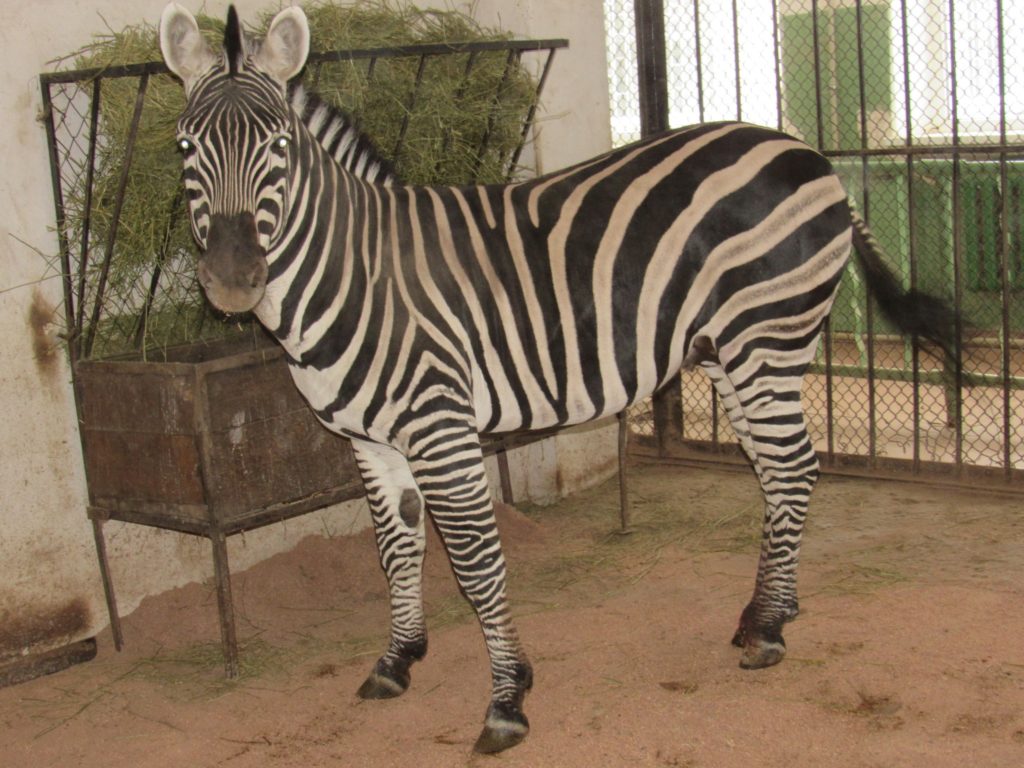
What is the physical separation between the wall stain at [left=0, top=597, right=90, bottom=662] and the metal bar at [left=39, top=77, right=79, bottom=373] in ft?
3.55

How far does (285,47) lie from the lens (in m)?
3.96

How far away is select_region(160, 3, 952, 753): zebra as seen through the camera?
3953 millimetres

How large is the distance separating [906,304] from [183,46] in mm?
3044

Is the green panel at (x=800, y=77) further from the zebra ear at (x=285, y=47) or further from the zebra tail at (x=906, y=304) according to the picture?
the zebra ear at (x=285, y=47)

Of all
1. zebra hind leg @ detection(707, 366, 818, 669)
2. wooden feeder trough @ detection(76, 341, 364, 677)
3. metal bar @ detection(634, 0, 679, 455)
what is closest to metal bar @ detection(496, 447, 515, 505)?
metal bar @ detection(634, 0, 679, 455)

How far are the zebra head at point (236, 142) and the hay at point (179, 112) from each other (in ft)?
2.38

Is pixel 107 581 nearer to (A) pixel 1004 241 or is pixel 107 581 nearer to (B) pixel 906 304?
(B) pixel 906 304

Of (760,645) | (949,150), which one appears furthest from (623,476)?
(949,150)

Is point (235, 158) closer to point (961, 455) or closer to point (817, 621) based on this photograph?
point (817, 621)

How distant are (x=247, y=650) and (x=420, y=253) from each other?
81.6 inches

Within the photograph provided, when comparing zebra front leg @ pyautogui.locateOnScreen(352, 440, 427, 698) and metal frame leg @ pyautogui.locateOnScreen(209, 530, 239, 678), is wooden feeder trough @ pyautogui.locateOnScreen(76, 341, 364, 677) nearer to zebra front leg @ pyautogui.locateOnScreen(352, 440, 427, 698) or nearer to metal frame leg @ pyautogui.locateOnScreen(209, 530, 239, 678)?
metal frame leg @ pyautogui.locateOnScreen(209, 530, 239, 678)

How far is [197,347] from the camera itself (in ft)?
17.8

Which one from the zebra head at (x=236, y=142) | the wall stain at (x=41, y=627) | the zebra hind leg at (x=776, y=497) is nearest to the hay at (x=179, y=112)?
the zebra head at (x=236, y=142)

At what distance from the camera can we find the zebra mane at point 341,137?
4.19 m
